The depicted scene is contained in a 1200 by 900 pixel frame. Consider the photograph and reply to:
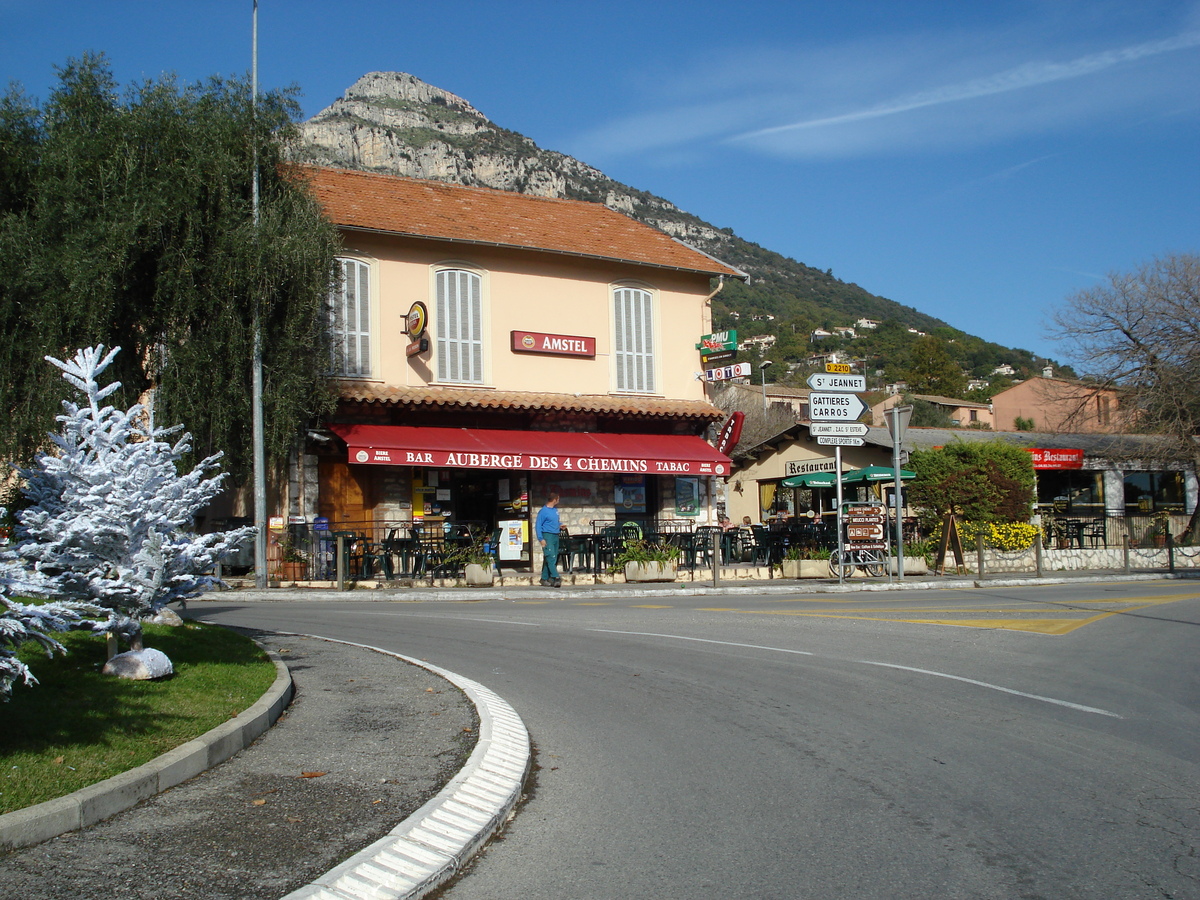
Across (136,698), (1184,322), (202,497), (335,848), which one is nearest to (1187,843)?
(335,848)

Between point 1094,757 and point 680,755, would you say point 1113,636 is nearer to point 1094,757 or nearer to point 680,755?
point 1094,757

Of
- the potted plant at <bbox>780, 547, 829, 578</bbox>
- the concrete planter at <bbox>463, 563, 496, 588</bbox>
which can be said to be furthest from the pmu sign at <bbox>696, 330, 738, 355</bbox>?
the concrete planter at <bbox>463, 563, 496, 588</bbox>

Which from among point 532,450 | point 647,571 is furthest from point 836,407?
point 532,450

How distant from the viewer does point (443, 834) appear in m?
4.36

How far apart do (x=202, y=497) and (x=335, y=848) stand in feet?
12.9

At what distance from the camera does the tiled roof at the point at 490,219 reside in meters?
23.8

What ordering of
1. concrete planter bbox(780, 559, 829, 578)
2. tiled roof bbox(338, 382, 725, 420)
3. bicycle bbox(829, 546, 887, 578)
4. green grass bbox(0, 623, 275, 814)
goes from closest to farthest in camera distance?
green grass bbox(0, 623, 275, 814), bicycle bbox(829, 546, 887, 578), concrete planter bbox(780, 559, 829, 578), tiled roof bbox(338, 382, 725, 420)

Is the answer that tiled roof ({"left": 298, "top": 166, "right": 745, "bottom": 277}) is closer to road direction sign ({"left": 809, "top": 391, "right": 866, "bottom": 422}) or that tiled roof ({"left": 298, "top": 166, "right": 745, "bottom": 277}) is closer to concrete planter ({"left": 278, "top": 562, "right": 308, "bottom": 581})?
concrete planter ({"left": 278, "top": 562, "right": 308, "bottom": 581})

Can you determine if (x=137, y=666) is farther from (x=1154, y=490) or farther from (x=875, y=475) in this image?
(x=1154, y=490)

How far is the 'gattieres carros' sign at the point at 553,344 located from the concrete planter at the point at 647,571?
6.65 meters

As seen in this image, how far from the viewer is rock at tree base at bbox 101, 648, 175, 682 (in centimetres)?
681

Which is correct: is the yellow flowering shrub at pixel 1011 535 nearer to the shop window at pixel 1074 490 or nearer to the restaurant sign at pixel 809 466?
the restaurant sign at pixel 809 466

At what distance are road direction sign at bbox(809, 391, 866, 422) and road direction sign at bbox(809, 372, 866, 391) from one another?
0.46 ft

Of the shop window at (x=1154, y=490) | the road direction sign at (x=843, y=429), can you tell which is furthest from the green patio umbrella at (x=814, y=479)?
the shop window at (x=1154, y=490)
